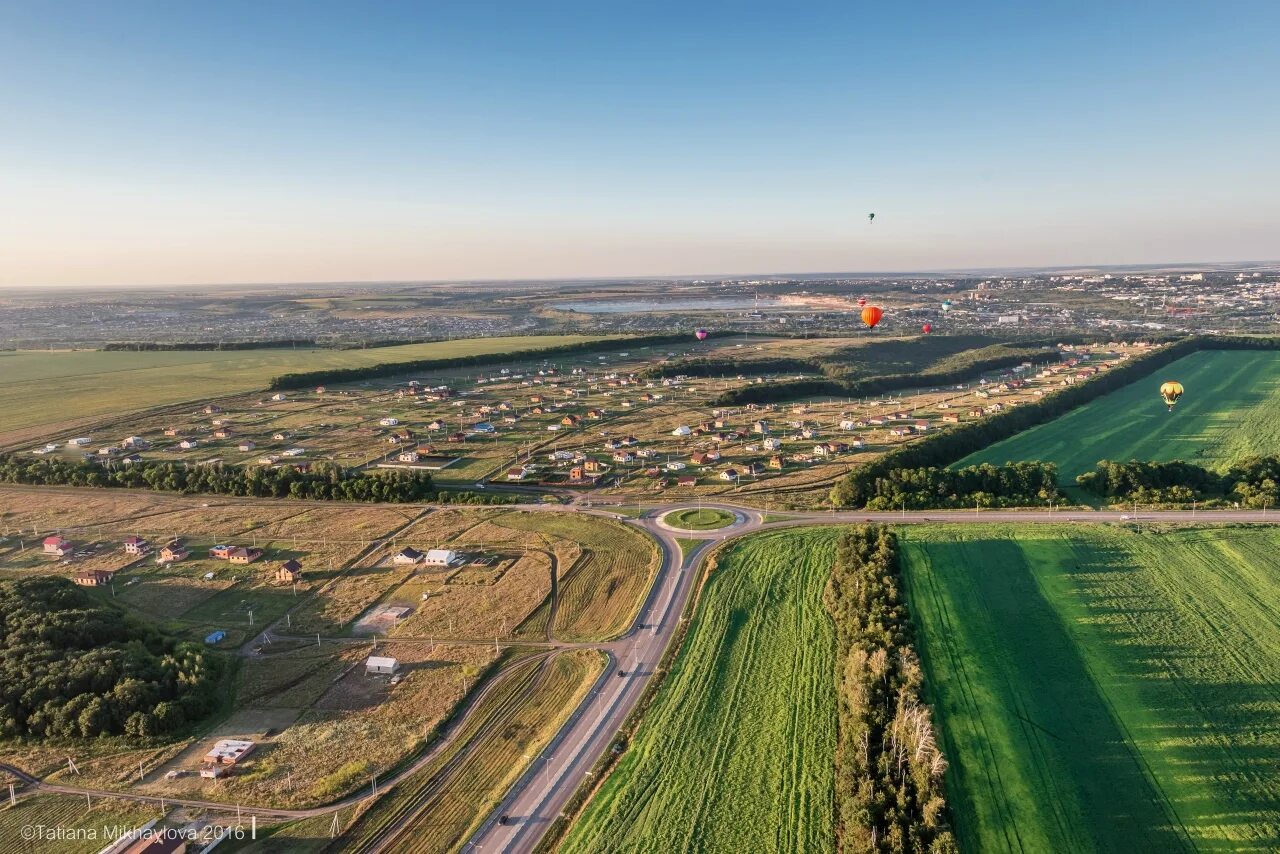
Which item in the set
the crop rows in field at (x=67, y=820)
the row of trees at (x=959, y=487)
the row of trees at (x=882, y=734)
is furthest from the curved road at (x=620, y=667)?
the row of trees at (x=882, y=734)

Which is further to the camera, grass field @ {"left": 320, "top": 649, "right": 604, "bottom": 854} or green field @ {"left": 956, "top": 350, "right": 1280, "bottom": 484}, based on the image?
green field @ {"left": 956, "top": 350, "right": 1280, "bottom": 484}

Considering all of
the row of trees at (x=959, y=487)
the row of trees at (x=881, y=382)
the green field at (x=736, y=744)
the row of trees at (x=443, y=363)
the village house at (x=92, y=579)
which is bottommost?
the green field at (x=736, y=744)

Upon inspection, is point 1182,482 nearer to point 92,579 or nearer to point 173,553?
point 173,553

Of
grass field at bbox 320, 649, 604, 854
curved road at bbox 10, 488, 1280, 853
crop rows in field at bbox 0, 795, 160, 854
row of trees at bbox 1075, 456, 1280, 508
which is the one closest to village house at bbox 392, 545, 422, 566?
curved road at bbox 10, 488, 1280, 853

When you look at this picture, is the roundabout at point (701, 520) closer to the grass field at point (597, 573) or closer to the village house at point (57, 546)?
the grass field at point (597, 573)

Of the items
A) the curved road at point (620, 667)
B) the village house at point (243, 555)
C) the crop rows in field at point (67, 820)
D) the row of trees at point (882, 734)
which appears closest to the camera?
the row of trees at point (882, 734)

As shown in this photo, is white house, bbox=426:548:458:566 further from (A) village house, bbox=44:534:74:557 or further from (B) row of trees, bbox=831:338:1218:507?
(B) row of trees, bbox=831:338:1218:507

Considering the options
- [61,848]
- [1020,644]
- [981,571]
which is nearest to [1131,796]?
[1020,644]
